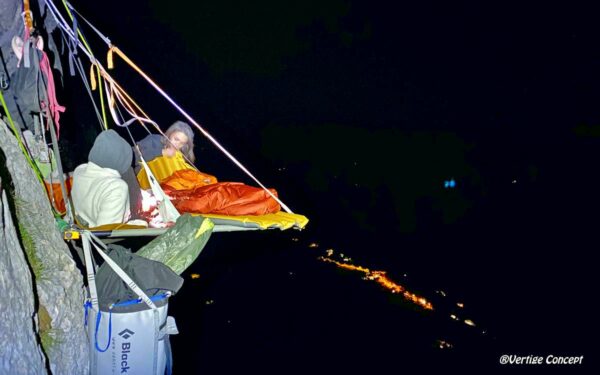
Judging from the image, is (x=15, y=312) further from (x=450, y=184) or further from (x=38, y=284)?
(x=450, y=184)

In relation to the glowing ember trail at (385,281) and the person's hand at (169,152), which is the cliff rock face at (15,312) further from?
the glowing ember trail at (385,281)

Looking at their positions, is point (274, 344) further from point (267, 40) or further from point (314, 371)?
point (267, 40)

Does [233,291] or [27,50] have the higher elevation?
[27,50]

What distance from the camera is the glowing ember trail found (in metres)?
7.17

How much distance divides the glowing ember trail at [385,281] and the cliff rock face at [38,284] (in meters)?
5.58

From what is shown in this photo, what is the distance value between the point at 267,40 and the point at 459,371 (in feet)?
39.0

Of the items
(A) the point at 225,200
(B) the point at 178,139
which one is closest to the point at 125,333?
(A) the point at 225,200

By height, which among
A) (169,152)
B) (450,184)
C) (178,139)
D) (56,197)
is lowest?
(56,197)

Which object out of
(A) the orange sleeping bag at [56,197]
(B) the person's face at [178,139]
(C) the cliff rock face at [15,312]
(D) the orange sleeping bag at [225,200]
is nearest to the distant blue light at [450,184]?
(B) the person's face at [178,139]

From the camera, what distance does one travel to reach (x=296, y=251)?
10.1m

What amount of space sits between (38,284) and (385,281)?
6653 millimetres

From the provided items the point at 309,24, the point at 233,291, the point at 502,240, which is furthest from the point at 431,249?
the point at 309,24

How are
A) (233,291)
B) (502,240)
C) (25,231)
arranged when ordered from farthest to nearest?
1. (502,240)
2. (233,291)
3. (25,231)

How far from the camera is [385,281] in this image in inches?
319
